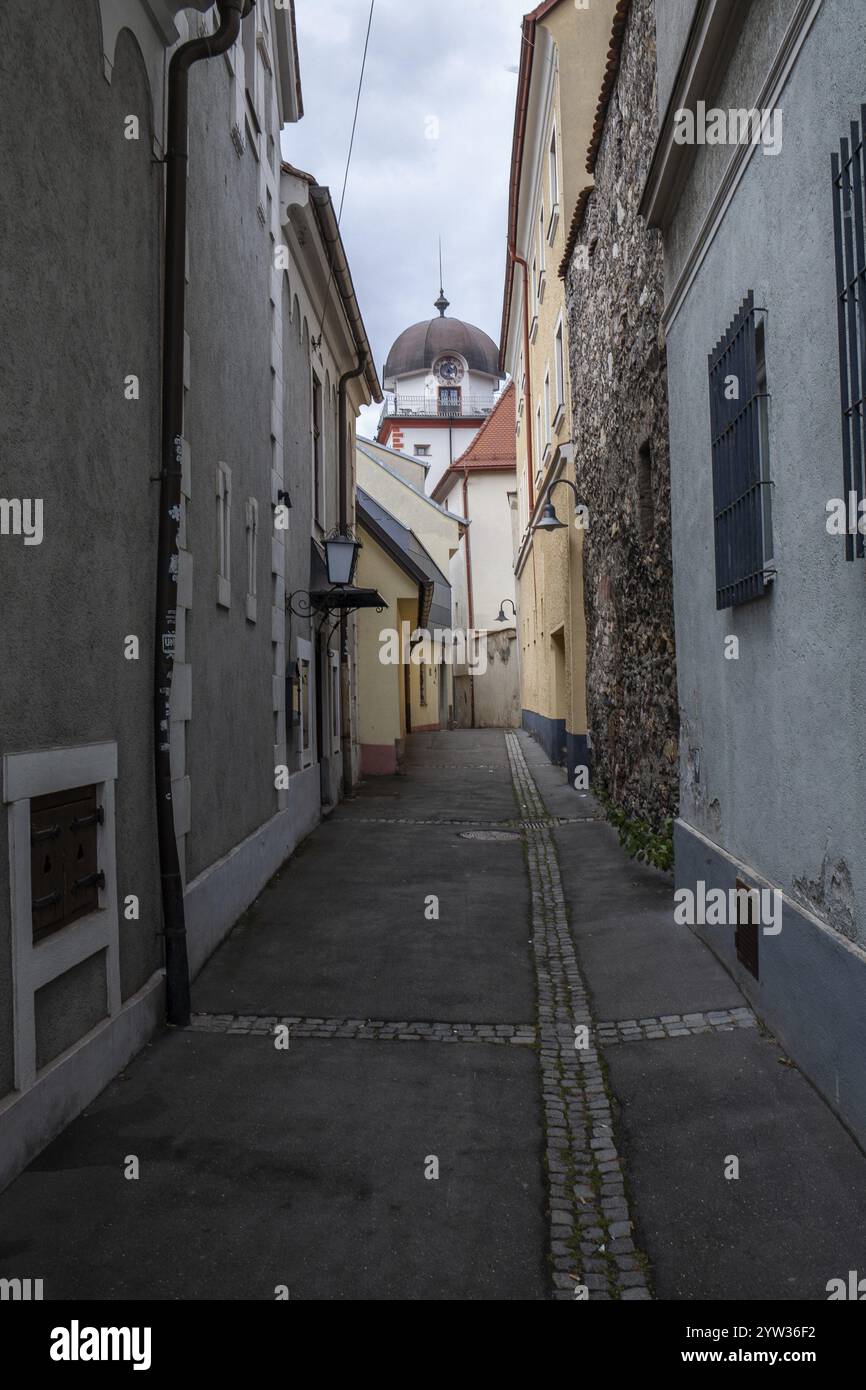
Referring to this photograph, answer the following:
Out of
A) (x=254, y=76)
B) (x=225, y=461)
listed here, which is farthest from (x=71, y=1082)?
(x=254, y=76)

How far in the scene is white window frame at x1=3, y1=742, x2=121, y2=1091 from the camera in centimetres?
A: 381

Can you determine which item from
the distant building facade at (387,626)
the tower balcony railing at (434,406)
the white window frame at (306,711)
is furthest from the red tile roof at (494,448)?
the white window frame at (306,711)

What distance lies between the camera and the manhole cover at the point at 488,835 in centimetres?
1138

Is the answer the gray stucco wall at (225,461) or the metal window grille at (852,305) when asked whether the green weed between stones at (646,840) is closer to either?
the gray stucco wall at (225,461)

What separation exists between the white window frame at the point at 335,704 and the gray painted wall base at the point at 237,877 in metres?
3.40

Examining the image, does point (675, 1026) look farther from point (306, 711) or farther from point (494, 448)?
point (494, 448)

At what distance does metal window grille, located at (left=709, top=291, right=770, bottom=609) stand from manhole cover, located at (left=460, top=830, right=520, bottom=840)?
5.83 meters

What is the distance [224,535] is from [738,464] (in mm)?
3647

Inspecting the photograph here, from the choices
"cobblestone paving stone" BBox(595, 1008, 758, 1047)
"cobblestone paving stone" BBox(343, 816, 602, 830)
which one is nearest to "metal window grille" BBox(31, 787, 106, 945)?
"cobblestone paving stone" BBox(595, 1008, 758, 1047)

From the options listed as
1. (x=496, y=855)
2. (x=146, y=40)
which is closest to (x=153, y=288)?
(x=146, y=40)

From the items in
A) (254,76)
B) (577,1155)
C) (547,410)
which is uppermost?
(254,76)

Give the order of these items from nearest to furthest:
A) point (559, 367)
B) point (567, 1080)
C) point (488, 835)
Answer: point (567, 1080)
point (488, 835)
point (559, 367)

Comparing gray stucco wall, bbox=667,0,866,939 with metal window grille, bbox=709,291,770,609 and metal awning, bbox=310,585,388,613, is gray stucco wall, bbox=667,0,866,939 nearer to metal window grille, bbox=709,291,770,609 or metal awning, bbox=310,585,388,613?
metal window grille, bbox=709,291,770,609

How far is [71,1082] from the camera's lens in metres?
4.26
